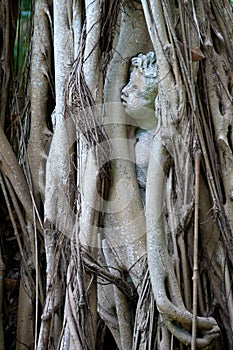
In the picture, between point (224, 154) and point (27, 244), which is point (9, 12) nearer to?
point (27, 244)

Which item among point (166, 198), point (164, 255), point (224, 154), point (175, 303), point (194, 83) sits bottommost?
point (175, 303)

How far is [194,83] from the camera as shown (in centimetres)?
186

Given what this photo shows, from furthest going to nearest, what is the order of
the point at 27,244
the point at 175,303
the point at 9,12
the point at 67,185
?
the point at 9,12, the point at 27,244, the point at 67,185, the point at 175,303

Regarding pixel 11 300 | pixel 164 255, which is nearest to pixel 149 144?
pixel 164 255

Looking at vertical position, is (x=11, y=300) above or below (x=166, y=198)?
below

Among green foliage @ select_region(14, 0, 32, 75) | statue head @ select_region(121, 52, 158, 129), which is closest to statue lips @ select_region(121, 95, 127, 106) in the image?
statue head @ select_region(121, 52, 158, 129)

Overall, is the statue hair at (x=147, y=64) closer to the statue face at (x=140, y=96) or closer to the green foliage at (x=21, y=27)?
the statue face at (x=140, y=96)

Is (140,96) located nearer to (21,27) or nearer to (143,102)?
(143,102)

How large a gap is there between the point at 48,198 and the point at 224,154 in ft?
2.04

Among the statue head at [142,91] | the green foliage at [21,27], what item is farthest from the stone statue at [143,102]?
the green foliage at [21,27]

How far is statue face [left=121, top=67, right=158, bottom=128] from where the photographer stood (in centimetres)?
198

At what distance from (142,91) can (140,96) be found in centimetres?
2

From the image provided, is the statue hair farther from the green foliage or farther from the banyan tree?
the green foliage

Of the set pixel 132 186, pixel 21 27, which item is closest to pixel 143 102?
pixel 132 186
